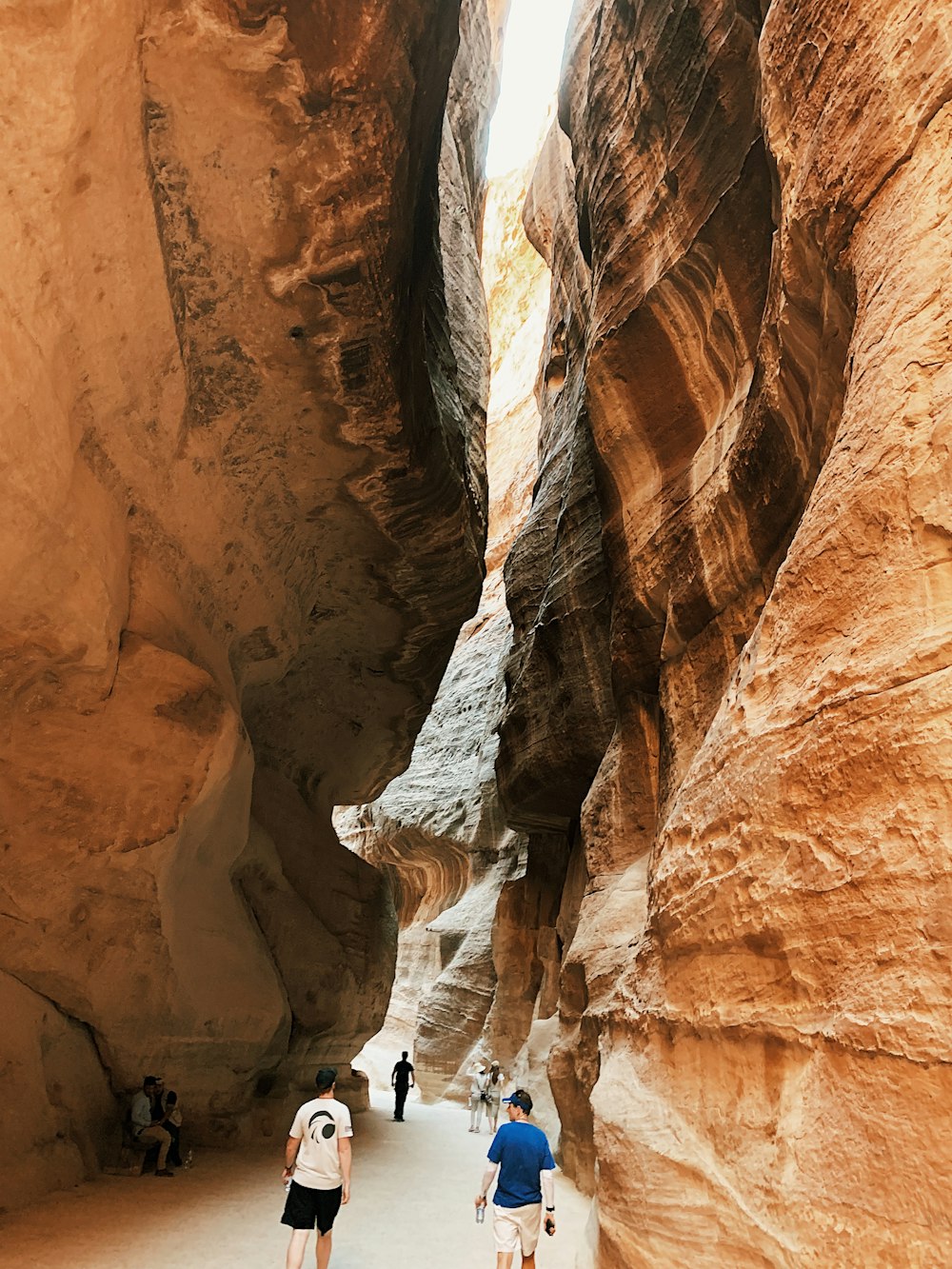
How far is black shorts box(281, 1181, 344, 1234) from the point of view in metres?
4.81

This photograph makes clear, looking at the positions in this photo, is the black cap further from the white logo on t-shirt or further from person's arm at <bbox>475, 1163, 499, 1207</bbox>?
the white logo on t-shirt

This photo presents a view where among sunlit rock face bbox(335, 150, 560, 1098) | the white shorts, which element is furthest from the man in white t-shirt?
sunlit rock face bbox(335, 150, 560, 1098)

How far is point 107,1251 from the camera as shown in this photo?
18.3 ft

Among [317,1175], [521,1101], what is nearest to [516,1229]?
[521,1101]

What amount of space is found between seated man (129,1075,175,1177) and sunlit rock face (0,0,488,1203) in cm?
28

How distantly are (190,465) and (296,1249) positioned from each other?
523 centimetres

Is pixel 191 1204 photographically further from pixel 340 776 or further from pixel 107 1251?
pixel 340 776

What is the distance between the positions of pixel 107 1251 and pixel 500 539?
78.5 ft

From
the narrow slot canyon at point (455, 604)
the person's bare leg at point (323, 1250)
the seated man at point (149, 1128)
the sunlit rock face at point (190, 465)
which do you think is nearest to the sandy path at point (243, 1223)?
the narrow slot canyon at point (455, 604)

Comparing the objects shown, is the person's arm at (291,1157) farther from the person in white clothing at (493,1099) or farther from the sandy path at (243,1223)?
the person in white clothing at (493,1099)

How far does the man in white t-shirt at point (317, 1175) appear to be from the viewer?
15.8ft

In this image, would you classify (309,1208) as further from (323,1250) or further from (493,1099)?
(493,1099)

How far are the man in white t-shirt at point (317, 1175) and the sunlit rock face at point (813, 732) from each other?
1443 mm

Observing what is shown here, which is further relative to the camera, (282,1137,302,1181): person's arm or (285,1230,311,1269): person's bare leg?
(282,1137,302,1181): person's arm
